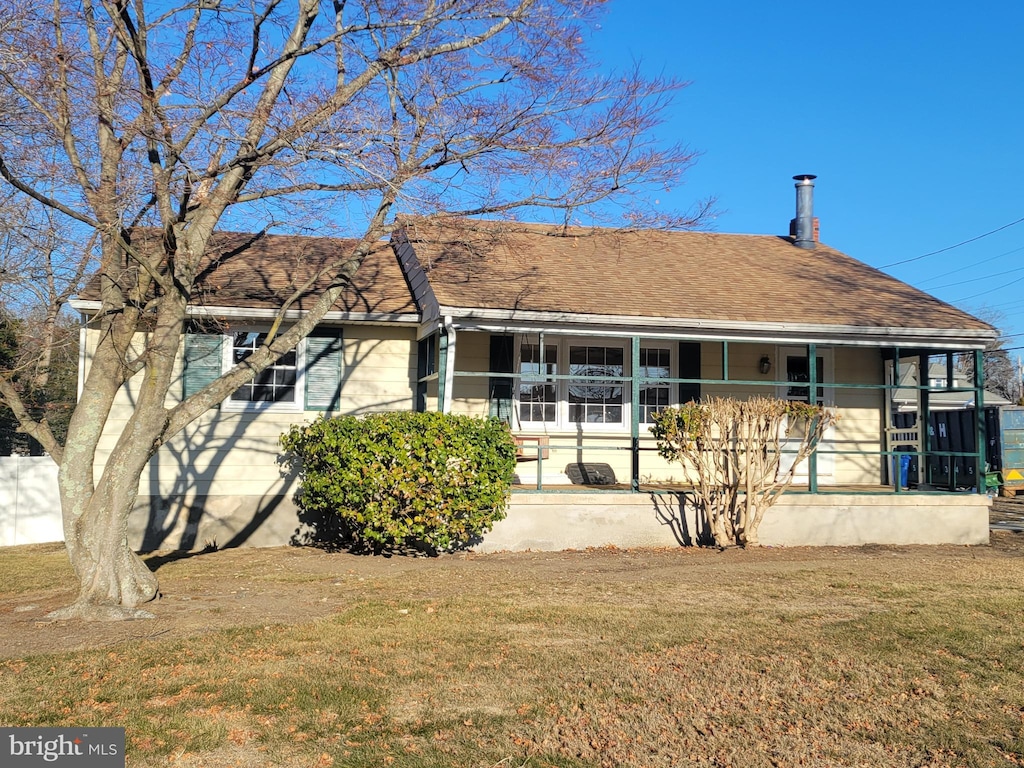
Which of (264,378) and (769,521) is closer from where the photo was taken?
(769,521)

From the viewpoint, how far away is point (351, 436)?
10.2m

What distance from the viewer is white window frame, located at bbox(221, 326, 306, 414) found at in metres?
12.1

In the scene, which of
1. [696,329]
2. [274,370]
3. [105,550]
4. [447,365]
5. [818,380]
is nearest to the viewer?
[105,550]

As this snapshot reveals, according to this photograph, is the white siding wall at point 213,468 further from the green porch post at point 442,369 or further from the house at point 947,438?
the house at point 947,438

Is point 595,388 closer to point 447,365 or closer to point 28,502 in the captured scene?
point 447,365

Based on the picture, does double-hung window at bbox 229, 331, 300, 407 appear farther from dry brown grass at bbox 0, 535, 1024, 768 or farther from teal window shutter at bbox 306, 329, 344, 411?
dry brown grass at bbox 0, 535, 1024, 768

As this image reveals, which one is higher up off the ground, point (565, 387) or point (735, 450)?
point (565, 387)

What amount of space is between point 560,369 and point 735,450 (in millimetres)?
3418

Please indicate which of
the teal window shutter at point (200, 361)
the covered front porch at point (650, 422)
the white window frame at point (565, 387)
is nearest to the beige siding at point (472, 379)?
the covered front porch at point (650, 422)

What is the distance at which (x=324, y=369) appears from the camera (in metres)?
12.4

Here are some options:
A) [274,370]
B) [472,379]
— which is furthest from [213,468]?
[472,379]

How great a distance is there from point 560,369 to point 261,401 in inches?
168

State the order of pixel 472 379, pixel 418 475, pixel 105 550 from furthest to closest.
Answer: pixel 472 379 < pixel 418 475 < pixel 105 550

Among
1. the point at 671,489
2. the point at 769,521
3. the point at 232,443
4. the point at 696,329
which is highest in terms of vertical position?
the point at 696,329
